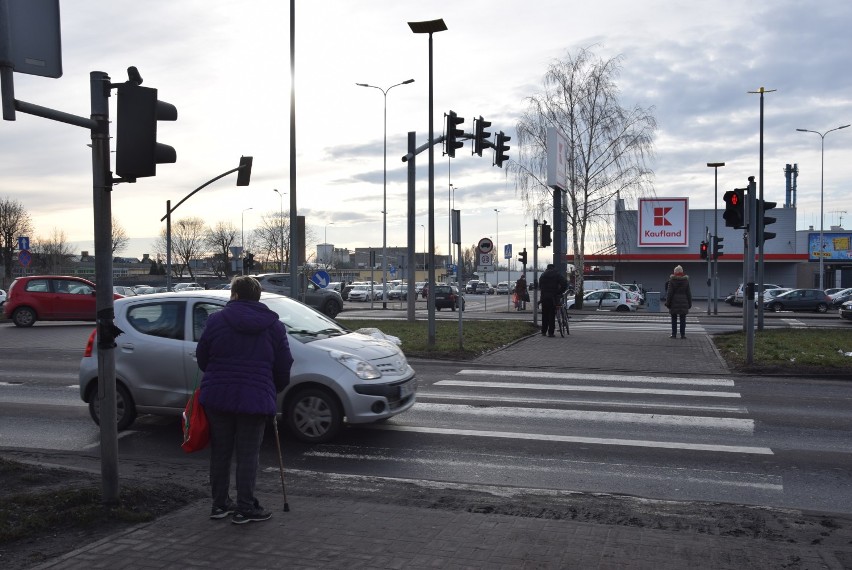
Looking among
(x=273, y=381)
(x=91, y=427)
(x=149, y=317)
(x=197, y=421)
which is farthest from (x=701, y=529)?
(x=91, y=427)

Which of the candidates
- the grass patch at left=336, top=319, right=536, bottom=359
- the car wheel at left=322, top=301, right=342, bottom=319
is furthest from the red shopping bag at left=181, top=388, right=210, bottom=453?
the car wheel at left=322, top=301, right=342, bottom=319

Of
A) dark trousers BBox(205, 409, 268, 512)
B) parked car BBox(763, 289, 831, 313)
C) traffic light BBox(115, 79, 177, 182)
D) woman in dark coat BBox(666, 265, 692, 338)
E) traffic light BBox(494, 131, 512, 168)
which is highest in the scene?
traffic light BBox(494, 131, 512, 168)

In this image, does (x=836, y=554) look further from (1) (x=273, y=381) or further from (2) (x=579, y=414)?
(2) (x=579, y=414)

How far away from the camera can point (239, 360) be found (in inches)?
216

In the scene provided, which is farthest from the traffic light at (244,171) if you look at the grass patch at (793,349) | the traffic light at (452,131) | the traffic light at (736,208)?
the traffic light at (736,208)

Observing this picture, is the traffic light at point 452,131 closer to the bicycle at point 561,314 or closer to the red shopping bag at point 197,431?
the bicycle at point 561,314

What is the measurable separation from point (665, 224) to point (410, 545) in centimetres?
6043

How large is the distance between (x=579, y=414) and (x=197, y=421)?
580 cm

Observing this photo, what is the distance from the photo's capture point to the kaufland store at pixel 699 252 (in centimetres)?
6219

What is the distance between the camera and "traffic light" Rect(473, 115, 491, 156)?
68.1 feet

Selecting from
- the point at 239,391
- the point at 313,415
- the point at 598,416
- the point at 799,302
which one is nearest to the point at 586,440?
the point at 598,416

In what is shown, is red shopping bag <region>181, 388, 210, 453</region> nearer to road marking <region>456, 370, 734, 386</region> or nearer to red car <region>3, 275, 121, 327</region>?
road marking <region>456, 370, 734, 386</region>

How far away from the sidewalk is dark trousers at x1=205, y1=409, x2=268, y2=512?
0.19 m

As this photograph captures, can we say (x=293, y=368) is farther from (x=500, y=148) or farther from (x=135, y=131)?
(x=500, y=148)
